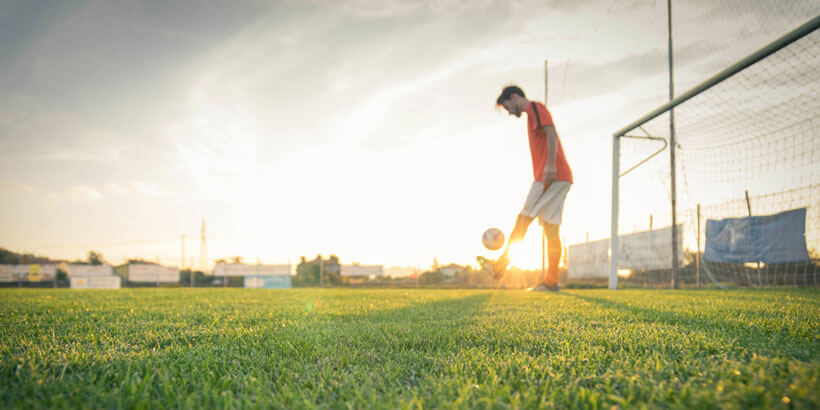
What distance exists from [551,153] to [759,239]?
836 centimetres

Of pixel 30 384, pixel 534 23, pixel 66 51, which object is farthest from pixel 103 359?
pixel 66 51

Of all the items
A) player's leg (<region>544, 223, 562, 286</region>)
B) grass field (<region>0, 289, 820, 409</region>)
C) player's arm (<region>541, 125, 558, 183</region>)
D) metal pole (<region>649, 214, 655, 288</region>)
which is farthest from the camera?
metal pole (<region>649, 214, 655, 288</region>)

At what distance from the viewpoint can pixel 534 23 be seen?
696 cm

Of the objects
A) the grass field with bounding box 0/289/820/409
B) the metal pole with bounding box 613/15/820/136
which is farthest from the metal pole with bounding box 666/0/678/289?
the grass field with bounding box 0/289/820/409

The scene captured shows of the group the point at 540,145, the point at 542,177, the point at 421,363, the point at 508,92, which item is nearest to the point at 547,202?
the point at 542,177

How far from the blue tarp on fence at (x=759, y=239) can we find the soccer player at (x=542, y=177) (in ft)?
21.7

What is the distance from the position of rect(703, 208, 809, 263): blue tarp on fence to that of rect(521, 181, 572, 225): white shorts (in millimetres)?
6578

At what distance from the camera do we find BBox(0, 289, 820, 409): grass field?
38.2 inches

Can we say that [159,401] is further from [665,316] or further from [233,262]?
[233,262]

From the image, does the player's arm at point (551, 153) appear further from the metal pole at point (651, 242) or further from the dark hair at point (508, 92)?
the metal pole at point (651, 242)

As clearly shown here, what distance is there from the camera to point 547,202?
5203mm

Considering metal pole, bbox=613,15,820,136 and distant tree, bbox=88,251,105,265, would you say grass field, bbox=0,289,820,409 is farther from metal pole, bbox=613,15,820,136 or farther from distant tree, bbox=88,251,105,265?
Answer: distant tree, bbox=88,251,105,265

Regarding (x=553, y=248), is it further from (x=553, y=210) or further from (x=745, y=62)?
(x=745, y=62)

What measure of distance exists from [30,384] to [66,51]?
16175 millimetres
